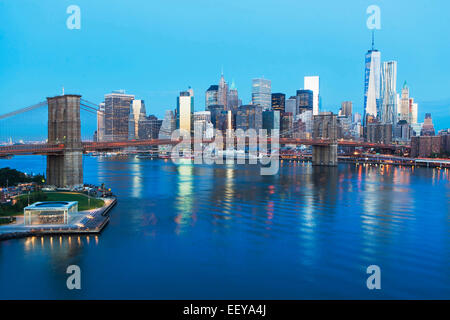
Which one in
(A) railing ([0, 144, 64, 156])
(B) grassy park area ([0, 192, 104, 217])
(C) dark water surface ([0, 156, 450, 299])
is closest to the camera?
(C) dark water surface ([0, 156, 450, 299])

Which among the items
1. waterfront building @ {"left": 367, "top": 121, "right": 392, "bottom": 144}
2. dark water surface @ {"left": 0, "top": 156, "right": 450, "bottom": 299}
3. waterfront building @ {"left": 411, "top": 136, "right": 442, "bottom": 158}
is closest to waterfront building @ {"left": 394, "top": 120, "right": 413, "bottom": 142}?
waterfront building @ {"left": 367, "top": 121, "right": 392, "bottom": 144}

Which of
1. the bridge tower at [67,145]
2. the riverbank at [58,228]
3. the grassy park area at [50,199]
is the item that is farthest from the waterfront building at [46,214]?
the bridge tower at [67,145]

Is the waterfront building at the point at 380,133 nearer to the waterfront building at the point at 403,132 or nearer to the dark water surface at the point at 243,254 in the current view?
the waterfront building at the point at 403,132

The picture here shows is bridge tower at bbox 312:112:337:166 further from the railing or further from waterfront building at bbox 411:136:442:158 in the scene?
the railing

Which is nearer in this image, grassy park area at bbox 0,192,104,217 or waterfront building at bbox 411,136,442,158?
grassy park area at bbox 0,192,104,217

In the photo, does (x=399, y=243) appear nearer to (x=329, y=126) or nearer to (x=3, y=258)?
(x=3, y=258)
